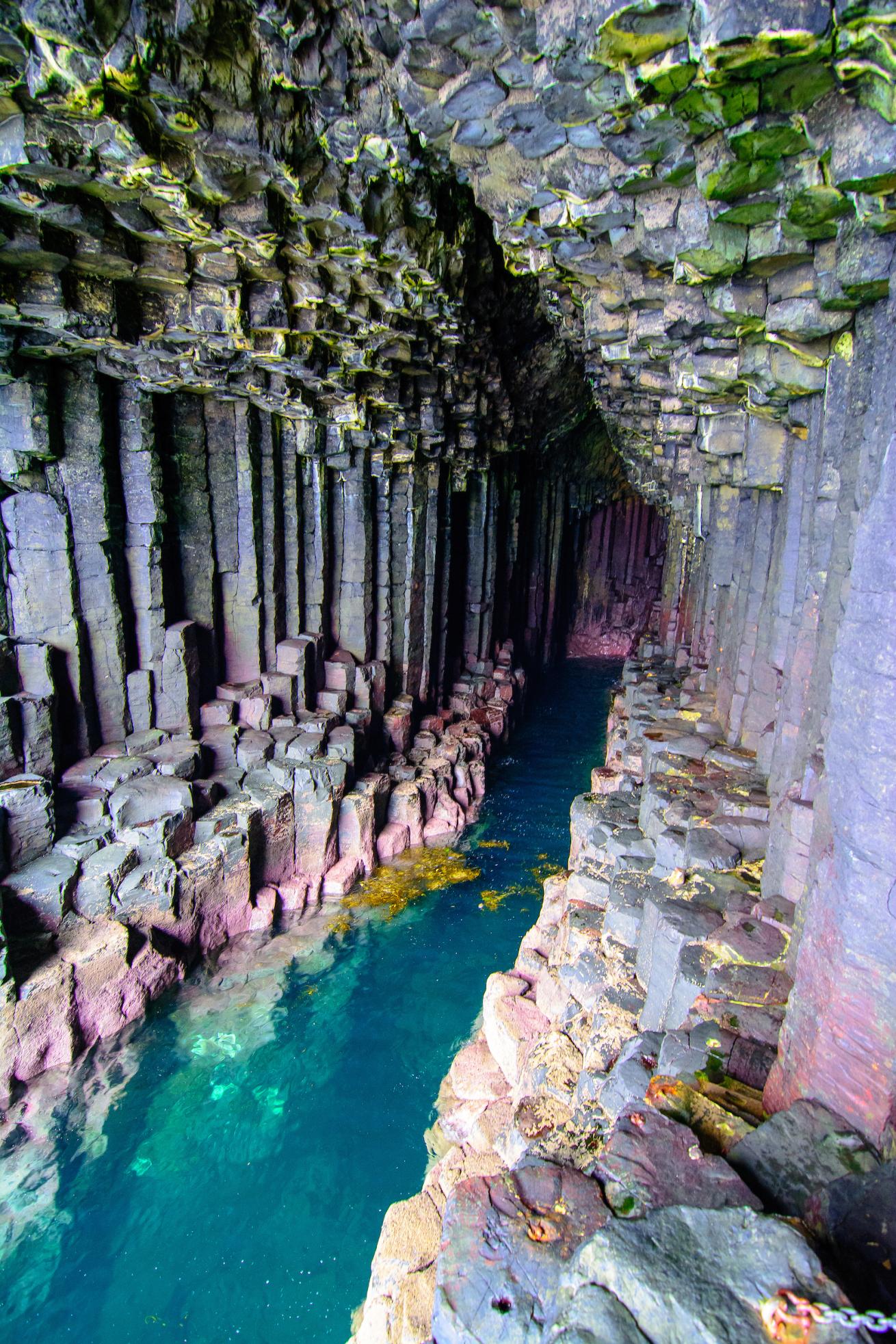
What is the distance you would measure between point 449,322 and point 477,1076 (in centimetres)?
982

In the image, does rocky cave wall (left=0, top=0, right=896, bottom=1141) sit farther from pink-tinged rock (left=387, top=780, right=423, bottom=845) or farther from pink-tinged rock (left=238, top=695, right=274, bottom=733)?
pink-tinged rock (left=387, top=780, right=423, bottom=845)

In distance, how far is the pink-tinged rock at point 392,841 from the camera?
12492mm

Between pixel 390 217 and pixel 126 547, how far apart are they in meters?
6.34

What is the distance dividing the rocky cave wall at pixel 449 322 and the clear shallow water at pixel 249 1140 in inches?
180

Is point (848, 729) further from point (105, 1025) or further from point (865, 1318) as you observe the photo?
point (105, 1025)

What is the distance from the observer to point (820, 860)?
392 centimetres

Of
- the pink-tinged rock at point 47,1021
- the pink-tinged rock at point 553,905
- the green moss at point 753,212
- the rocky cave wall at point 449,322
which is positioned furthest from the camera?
the pink-tinged rock at point 553,905

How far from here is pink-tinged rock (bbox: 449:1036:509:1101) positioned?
23.7 feet

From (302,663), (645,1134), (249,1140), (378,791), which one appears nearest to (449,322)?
(302,663)

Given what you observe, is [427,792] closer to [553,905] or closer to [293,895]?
[293,895]

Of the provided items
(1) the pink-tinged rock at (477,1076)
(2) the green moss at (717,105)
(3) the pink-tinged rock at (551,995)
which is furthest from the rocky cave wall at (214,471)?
(3) the pink-tinged rock at (551,995)

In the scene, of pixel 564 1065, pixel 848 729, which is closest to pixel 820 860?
pixel 848 729

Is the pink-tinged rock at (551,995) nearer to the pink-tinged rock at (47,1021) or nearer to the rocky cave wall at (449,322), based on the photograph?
the rocky cave wall at (449,322)

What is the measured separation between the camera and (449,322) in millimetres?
10320
